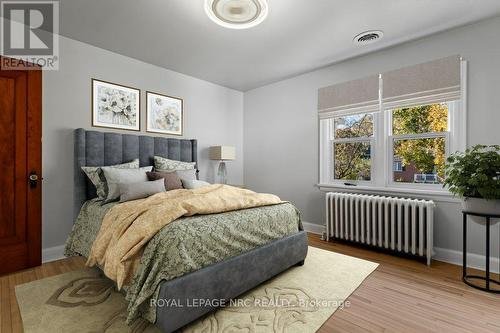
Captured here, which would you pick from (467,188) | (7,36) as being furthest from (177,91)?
(467,188)

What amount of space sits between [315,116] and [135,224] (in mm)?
3112

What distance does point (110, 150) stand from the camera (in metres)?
3.11

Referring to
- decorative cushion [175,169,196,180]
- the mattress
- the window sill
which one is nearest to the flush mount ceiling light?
the mattress

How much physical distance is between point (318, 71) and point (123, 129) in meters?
3.02

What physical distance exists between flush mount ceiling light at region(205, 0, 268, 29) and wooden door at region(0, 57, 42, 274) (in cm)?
214

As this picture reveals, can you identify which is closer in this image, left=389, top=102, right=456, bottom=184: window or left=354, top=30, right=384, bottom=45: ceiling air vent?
left=354, top=30, right=384, bottom=45: ceiling air vent

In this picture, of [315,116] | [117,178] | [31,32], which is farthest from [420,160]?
[31,32]

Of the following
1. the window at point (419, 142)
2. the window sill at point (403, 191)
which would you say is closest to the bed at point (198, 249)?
the window sill at point (403, 191)

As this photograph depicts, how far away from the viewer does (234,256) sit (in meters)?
1.84

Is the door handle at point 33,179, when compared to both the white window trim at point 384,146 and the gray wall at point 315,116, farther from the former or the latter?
the white window trim at point 384,146

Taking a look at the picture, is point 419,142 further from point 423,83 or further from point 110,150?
point 110,150

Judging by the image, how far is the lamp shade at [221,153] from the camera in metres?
4.11

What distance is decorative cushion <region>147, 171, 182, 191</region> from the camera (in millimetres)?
2934

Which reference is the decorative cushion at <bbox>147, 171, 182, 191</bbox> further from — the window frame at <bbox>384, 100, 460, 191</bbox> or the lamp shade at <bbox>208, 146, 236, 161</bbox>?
the window frame at <bbox>384, 100, 460, 191</bbox>
